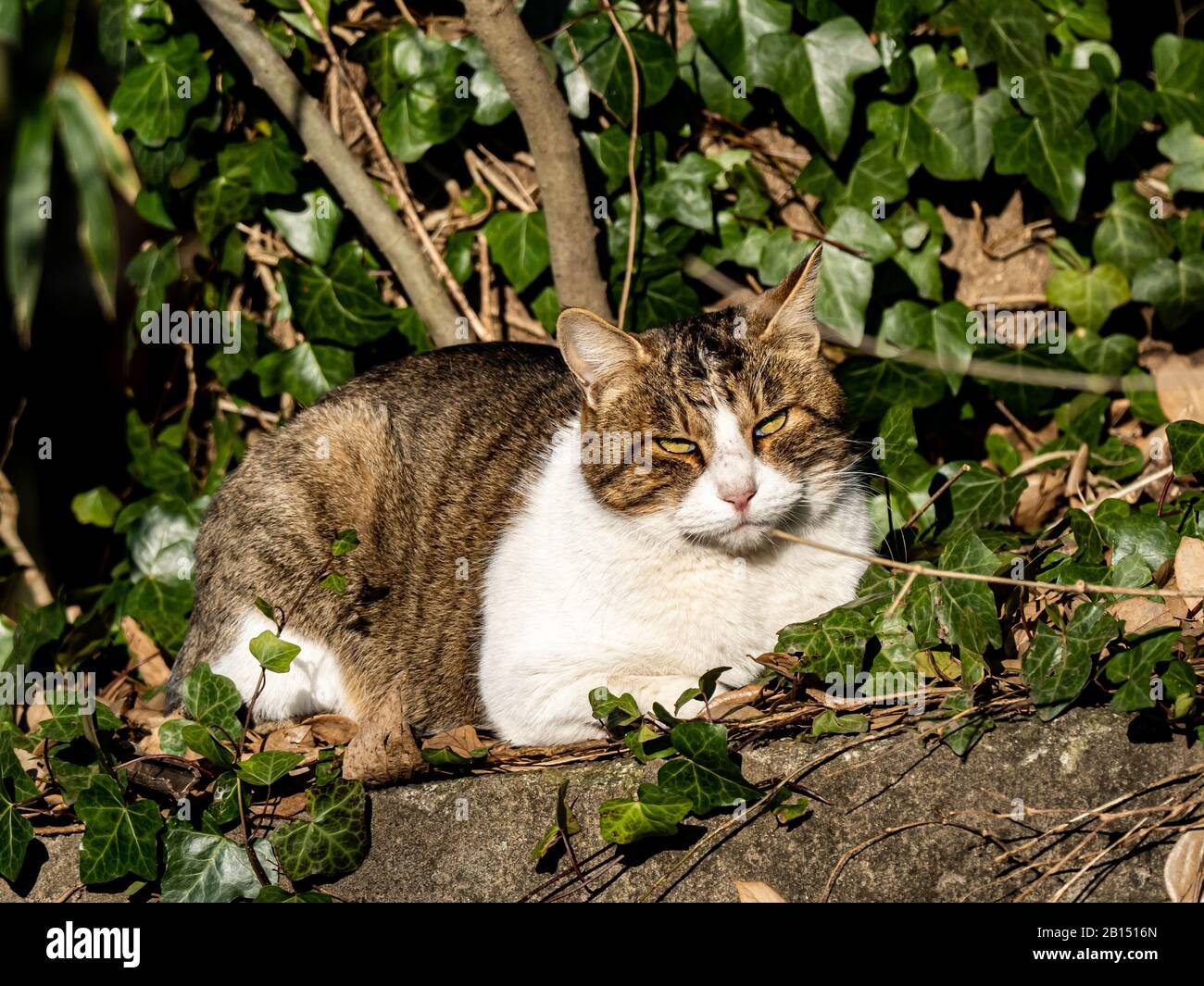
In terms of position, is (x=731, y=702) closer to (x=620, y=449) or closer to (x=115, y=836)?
(x=620, y=449)

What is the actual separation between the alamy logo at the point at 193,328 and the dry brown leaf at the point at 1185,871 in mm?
3841

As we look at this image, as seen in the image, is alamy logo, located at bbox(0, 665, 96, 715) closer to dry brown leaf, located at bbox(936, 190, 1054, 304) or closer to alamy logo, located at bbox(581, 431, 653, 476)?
alamy logo, located at bbox(581, 431, 653, 476)

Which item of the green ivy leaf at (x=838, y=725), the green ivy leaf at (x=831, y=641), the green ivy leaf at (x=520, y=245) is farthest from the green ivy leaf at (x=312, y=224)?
the green ivy leaf at (x=838, y=725)

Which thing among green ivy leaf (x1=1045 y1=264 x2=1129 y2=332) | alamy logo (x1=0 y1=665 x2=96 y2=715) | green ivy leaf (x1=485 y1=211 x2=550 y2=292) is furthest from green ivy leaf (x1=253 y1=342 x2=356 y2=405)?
green ivy leaf (x1=1045 y1=264 x2=1129 y2=332)

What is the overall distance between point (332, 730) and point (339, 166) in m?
2.18

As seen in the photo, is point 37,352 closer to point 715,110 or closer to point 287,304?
point 287,304

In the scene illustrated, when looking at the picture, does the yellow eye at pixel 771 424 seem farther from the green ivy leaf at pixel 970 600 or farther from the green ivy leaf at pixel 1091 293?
the green ivy leaf at pixel 1091 293

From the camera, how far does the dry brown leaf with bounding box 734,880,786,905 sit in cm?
286

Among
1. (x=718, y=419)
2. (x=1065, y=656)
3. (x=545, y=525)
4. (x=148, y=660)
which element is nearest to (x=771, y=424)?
(x=718, y=419)

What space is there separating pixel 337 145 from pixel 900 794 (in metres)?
Result: 3.20

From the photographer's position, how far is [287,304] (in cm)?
482

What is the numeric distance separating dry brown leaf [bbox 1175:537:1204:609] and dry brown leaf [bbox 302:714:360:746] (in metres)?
2.49
